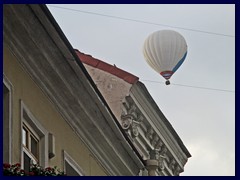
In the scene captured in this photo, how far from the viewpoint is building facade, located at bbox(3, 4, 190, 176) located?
16.5 metres

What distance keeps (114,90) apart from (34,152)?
15.2m

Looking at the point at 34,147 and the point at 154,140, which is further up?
the point at 154,140

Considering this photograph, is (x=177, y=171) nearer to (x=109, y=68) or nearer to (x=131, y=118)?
(x=131, y=118)

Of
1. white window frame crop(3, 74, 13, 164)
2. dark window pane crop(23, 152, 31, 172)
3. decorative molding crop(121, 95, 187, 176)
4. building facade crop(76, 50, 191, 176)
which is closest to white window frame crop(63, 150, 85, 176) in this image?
dark window pane crop(23, 152, 31, 172)

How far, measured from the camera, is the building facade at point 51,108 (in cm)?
1653

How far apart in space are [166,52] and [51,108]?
65.7 feet

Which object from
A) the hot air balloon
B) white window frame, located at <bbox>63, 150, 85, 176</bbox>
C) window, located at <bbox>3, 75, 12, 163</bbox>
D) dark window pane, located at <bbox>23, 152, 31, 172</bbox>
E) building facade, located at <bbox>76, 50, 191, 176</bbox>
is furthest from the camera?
the hot air balloon

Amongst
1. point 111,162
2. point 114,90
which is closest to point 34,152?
point 111,162

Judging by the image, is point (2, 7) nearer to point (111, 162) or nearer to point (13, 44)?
point (13, 44)

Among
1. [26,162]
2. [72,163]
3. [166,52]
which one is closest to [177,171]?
[166,52]

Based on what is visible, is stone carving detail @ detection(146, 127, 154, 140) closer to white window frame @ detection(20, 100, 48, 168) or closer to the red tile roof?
the red tile roof

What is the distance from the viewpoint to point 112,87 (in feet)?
108

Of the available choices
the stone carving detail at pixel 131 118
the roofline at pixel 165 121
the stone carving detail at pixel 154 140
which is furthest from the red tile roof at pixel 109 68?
the stone carving detail at pixel 154 140

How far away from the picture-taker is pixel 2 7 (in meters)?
16.1
